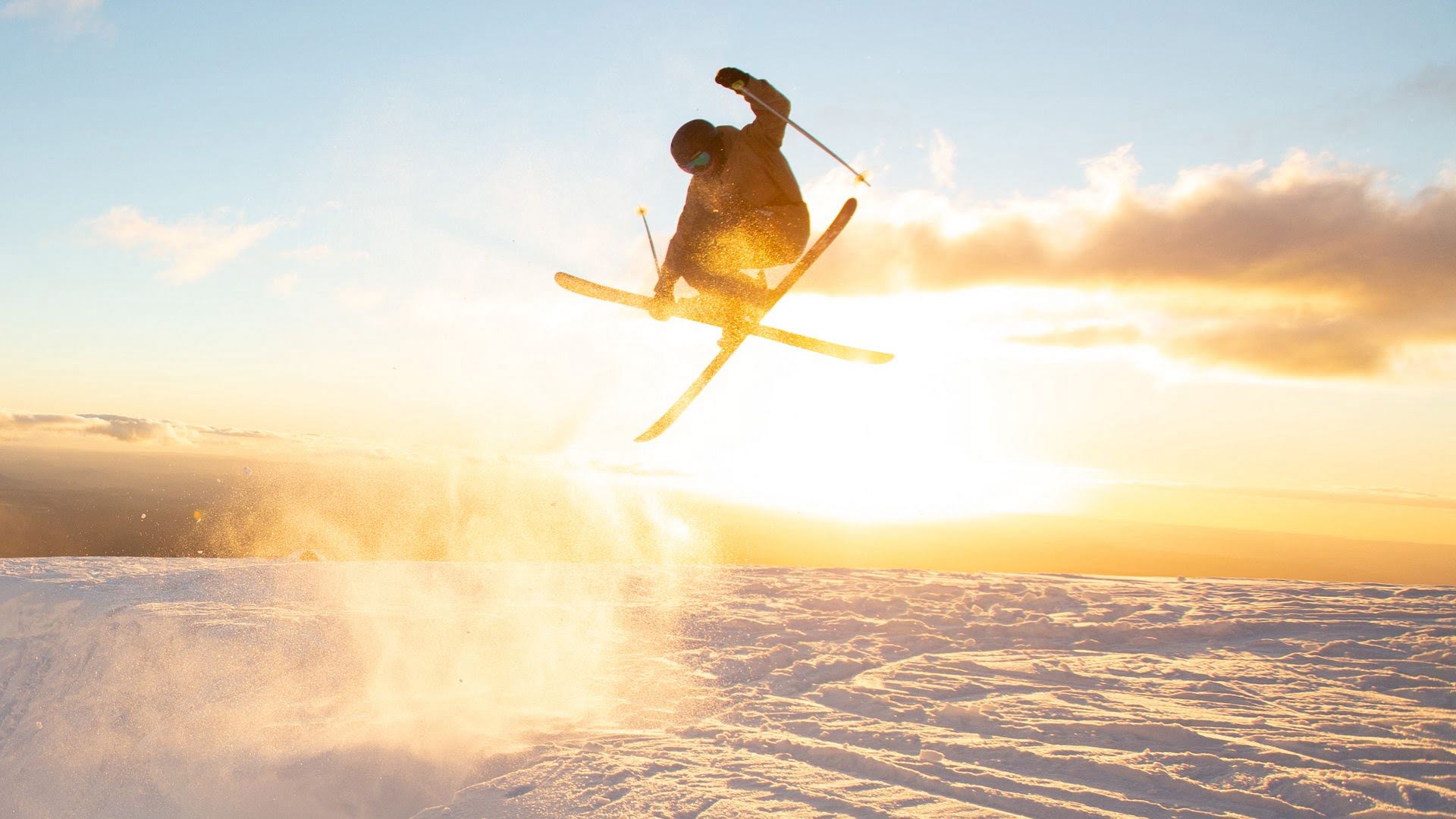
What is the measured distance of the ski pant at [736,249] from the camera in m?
5.57

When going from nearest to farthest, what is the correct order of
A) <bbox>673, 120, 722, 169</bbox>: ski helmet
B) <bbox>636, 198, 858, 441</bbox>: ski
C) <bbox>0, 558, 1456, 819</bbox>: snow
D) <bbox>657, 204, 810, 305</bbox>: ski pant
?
<bbox>673, 120, 722, 169</bbox>: ski helmet → <bbox>657, 204, 810, 305</bbox>: ski pant → <bbox>0, 558, 1456, 819</bbox>: snow → <bbox>636, 198, 858, 441</bbox>: ski

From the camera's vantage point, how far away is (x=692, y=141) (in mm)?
5145

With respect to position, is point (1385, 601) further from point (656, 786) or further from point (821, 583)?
point (656, 786)

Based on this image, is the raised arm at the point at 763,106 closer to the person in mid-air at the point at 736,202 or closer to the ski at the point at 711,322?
the person in mid-air at the point at 736,202

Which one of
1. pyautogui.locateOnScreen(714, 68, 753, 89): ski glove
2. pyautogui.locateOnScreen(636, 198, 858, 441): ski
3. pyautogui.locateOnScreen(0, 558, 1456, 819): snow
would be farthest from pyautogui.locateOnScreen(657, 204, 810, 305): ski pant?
pyautogui.locateOnScreen(0, 558, 1456, 819): snow

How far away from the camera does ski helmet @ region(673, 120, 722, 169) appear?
203 inches

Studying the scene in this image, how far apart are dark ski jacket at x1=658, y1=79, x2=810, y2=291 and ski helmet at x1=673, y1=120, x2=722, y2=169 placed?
0.45ft

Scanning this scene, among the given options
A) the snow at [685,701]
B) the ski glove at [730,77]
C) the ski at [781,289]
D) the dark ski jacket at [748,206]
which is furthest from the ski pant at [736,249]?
the snow at [685,701]

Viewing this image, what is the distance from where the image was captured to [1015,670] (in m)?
9.78

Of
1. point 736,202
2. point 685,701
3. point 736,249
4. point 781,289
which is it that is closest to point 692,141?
point 736,202

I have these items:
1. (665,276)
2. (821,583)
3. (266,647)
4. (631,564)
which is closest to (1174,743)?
(665,276)

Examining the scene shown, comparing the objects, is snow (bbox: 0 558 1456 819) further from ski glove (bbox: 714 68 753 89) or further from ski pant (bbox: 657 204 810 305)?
ski glove (bbox: 714 68 753 89)

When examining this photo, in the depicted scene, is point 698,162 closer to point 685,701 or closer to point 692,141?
point 692,141

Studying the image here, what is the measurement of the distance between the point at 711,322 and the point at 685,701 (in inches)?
174
